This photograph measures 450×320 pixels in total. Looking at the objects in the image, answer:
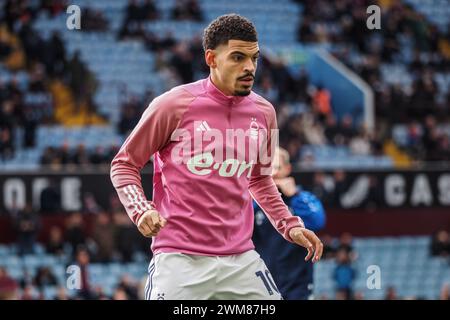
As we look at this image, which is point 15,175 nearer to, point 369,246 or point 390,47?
point 369,246

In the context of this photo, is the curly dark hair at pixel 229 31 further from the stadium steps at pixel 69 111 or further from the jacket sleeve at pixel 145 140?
the stadium steps at pixel 69 111

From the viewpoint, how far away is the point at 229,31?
17.3ft

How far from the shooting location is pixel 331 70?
968 inches

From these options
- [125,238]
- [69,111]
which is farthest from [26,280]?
[69,111]

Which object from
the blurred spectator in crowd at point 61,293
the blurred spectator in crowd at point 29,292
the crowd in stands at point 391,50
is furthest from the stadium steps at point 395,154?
the blurred spectator in crowd at point 29,292

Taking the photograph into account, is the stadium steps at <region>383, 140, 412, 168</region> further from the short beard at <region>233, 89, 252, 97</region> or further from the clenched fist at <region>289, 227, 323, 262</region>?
the short beard at <region>233, 89, 252, 97</region>

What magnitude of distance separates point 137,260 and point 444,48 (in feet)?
41.2

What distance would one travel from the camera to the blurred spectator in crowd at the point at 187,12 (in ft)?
82.8

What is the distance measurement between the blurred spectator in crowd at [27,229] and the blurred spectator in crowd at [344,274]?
4.94 meters

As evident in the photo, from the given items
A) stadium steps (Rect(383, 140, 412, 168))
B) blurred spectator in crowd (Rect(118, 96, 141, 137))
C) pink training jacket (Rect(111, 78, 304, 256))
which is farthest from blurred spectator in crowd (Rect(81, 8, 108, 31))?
pink training jacket (Rect(111, 78, 304, 256))

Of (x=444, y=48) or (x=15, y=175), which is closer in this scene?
(x=15, y=175)

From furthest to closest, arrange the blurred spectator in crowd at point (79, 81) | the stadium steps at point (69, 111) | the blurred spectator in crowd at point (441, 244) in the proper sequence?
the blurred spectator in crowd at point (79, 81) < the stadium steps at point (69, 111) < the blurred spectator in crowd at point (441, 244)

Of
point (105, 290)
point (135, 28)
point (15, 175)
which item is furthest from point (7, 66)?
point (105, 290)

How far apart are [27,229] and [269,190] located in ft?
39.6
